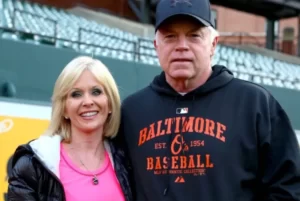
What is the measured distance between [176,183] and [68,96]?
1.93 feet

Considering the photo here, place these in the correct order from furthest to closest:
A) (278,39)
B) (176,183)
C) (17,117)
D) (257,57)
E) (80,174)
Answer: (278,39), (257,57), (17,117), (80,174), (176,183)

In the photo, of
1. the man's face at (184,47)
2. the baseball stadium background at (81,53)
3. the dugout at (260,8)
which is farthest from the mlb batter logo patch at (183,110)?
the dugout at (260,8)

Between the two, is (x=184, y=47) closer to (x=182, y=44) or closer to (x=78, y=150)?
(x=182, y=44)

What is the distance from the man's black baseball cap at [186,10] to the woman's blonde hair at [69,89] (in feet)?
1.19

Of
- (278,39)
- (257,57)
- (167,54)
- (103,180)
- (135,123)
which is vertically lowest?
(103,180)

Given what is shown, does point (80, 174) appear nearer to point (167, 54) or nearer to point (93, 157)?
point (93, 157)

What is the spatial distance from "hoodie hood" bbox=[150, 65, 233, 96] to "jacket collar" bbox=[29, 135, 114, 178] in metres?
0.47

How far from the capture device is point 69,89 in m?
2.46

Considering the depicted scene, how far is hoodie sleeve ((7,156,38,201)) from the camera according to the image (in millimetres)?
2305

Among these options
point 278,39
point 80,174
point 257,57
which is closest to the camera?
point 80,174

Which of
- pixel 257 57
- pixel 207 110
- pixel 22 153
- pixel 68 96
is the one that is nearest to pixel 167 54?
pixel 207 110

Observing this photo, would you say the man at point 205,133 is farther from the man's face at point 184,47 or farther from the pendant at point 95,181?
the pendant at point 95,181

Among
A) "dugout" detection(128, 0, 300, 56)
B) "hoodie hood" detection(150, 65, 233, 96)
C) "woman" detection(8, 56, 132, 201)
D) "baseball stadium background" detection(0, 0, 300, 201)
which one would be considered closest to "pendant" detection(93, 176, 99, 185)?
"woman" detection(8, 56, 132, 201)

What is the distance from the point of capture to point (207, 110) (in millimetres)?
2334
